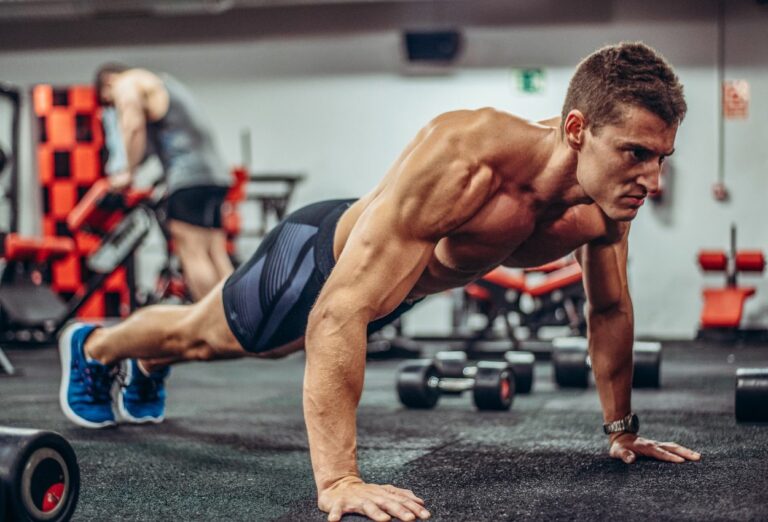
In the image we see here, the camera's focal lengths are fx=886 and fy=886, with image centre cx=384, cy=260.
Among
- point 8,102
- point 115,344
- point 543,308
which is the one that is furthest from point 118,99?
point 8,102

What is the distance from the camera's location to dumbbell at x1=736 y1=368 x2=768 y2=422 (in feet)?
6.68

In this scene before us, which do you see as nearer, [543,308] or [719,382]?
[719,382]

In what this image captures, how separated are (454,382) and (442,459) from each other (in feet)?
2.58

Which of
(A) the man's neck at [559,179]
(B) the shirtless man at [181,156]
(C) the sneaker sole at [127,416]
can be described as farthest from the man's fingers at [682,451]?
(B) the shirtless man at [181,156]

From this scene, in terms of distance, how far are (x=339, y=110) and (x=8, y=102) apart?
8.23 feet

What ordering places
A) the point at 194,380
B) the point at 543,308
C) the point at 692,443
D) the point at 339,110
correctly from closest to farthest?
the point at 692,443, the point at 194,380, the point at 543,308, the point at 339,110

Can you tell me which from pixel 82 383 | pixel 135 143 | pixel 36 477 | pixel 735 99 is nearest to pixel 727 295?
pixel 735 99

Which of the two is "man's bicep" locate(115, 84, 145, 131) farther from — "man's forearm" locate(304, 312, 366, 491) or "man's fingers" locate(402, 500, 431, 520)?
"man's fingers" locate(402, 500, 431, 520)

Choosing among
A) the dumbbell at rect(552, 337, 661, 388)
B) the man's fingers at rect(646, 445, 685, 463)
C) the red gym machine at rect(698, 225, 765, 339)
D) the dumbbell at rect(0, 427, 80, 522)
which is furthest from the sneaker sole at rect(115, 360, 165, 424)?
the red gym machine at rect(698, 225, 765, 339)

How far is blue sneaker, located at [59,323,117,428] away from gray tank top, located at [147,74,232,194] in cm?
146

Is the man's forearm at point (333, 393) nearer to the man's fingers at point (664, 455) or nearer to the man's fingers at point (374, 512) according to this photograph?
the man's fingers at point (374, 512)

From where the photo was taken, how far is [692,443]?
1.90 meters

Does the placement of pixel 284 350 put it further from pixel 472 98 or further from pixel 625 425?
pixel 472 98

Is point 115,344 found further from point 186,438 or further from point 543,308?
point 543,308
